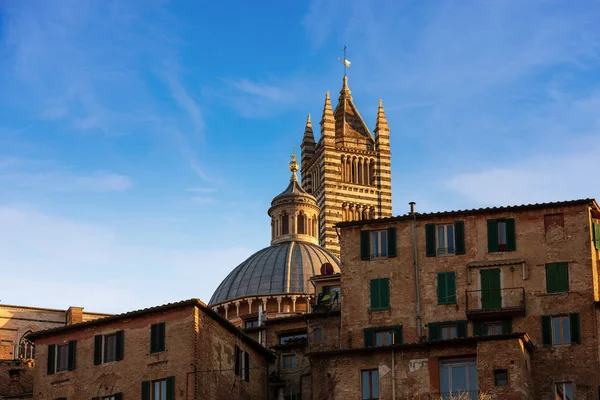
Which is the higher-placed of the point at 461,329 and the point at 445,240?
the point at 445,240

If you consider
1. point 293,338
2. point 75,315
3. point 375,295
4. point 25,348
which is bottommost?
point 293,338

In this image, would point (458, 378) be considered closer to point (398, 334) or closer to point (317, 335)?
point (398, 334)

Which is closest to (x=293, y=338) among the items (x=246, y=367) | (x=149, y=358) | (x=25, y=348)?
(x=246, y=367)

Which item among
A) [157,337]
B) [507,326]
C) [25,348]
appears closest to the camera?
[157,337]

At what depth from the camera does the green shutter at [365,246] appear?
6278cm

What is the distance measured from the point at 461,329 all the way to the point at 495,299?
78.5 inches

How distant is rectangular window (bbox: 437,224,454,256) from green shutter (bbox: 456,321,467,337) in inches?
128

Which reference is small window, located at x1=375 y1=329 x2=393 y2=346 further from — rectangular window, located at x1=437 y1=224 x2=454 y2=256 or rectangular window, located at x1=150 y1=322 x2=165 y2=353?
rectangular window, located at x1=150 y1=322 x2=165 y2=353

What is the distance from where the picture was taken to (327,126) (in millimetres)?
144875

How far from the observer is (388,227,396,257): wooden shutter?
205ft

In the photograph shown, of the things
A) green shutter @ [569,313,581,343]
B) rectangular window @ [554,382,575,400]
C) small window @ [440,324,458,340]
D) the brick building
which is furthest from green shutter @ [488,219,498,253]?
the brick building

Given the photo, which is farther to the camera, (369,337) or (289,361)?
(289,361)

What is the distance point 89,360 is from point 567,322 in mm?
20699

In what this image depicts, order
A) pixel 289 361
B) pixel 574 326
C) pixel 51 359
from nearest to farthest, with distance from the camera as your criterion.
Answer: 1. pixel 574 326
2. pixel 51 359
3. pixel 289 361
